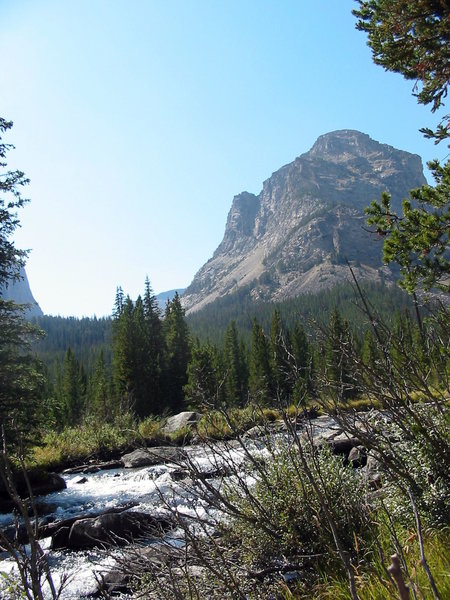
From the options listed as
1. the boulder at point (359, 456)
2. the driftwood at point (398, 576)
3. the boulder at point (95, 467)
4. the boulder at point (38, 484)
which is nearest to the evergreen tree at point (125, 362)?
the boulder at point (95, 467)

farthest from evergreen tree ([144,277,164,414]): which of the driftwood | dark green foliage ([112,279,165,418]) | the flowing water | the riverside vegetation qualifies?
the driftwood

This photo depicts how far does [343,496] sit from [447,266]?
4.20 m

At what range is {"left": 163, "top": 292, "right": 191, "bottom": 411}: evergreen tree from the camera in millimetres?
39719

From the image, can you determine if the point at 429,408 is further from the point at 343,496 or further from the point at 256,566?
the point at 256,566

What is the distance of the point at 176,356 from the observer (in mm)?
41656

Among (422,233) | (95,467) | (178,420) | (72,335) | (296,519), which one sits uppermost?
(72,335)

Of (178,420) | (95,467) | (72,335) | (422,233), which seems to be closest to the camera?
(422,233)

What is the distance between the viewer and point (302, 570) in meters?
3.28

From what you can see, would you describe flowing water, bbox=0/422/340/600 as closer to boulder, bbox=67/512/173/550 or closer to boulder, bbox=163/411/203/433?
boulder, bbox=67/512/173/550

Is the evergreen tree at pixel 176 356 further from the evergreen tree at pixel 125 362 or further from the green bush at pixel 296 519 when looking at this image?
the green bush at pixel 296 519

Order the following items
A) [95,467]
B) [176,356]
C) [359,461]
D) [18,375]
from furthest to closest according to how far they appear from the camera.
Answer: [176,356]
[95,467]
[18,375]
[359,461]

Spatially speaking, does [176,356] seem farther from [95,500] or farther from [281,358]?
[281,358]

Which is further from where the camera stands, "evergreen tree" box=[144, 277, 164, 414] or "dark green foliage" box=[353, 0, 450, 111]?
"evergreen tree" box=[144, 277, 164, 414]

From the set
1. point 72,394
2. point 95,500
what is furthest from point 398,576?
point 72,394
